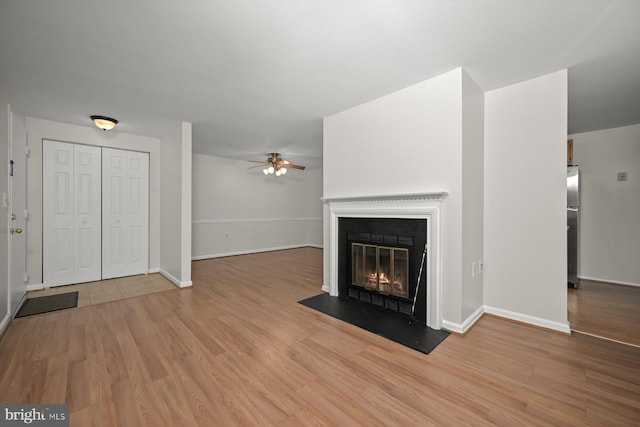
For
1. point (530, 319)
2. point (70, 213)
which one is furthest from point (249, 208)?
point (530, 319)

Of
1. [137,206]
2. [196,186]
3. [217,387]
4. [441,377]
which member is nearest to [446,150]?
[441,377]

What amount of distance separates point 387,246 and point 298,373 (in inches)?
63.9

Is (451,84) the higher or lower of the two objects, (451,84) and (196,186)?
the higher

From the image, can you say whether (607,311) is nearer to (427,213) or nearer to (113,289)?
(427,213)

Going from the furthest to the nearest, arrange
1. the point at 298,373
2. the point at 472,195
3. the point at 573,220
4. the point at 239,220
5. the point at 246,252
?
the point at 246,252
the point at 239,220
the point at 573,220
the point at 472,195
the point at 298,373

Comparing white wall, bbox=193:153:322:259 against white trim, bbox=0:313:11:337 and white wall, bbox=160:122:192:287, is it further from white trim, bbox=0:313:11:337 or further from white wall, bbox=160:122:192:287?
white trim, bbox=0:313:11:337

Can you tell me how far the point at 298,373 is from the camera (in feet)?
5.89

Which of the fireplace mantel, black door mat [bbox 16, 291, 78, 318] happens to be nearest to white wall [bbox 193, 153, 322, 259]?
black door mat [bbox 16, 291, 78, 318]

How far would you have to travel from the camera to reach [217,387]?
65.2 inches

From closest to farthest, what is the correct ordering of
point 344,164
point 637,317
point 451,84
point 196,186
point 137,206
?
point 451,84 < point 637,317 < point 344,164 < point 137,206 < point 196,186

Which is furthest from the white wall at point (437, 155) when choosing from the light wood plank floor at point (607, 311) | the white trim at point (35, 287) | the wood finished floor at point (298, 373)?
the white trim at point (35, 287)

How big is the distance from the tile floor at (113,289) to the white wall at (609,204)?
665cm

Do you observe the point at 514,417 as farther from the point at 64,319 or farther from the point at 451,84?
the point at 64,319

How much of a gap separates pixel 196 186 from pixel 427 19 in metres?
5.61
